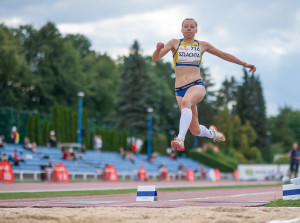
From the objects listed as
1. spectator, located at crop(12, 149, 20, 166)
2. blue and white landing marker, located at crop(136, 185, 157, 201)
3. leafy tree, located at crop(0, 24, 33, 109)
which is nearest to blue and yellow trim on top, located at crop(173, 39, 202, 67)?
blue and white landing marker, located at crop(136, 185, 157, 201)

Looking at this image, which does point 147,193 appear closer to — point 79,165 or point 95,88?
point 79,165

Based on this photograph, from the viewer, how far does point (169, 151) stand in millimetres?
61719

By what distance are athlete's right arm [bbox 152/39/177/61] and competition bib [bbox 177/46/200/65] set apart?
18 centimetres

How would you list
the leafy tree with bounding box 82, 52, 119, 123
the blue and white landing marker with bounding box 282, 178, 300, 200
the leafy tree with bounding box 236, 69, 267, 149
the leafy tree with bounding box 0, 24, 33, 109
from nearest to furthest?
the blue and white landing marker with bounding box 282, 178, 300, 200 < the leafy tree with bounding box 0, 24, 33, 109 < the leafy tree with bounding box 82, 52, 119, 123 < the leafy tree with bounding box 236, 69, 267, 149

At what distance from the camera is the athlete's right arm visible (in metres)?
9.40

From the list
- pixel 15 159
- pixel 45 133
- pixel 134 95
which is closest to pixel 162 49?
pixel 15 159

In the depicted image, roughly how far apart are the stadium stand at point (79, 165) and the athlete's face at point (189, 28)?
2004cm

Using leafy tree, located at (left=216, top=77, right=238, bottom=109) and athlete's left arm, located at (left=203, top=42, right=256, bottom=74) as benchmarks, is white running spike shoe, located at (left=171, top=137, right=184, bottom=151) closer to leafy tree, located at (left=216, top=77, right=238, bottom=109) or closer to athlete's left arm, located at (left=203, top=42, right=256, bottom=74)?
athlete's left arm, located at (left=203, top=42, right=256, bottom=74)

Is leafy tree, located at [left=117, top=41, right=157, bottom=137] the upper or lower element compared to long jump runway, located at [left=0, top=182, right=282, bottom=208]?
upper

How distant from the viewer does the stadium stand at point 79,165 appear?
29303 mm

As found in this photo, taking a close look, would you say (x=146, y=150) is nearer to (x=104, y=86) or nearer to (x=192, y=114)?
(x=104, y=86)

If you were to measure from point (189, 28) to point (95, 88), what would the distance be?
64925 millimetres

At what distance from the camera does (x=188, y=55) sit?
960cm

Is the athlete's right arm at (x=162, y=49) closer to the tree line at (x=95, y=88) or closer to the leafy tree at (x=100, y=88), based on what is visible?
the tree line at (x=95, y=88)
